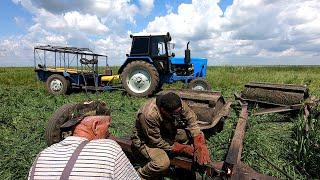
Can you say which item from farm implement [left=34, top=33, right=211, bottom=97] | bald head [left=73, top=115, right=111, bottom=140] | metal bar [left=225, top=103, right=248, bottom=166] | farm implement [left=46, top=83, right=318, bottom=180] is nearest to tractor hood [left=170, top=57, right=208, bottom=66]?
farm implement [left=34, top=33, right=211, bottom=97]

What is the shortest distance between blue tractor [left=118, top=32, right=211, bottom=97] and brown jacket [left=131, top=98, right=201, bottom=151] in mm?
7328

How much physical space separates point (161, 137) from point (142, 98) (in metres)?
7.41

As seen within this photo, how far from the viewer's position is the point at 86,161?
2.10 meters

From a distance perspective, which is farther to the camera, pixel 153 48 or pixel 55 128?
pixel 153 48

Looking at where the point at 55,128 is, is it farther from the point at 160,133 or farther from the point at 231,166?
the point at 231,166

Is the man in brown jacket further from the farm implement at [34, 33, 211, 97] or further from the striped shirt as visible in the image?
the farm implement at [34, 33, 211, 97]

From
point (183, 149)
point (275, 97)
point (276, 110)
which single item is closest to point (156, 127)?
point (183, 149)

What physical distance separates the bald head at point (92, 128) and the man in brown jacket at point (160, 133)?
1.25m

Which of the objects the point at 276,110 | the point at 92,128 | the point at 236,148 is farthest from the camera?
the point at 276,110

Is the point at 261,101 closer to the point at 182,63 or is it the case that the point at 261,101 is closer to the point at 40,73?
the point at 182,63

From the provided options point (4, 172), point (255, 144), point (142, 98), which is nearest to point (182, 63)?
point (142, 98)

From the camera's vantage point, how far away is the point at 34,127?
267 inches

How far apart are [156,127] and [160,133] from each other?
32 centimetres

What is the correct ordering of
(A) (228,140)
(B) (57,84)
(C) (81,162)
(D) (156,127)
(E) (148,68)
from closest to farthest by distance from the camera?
1. (C) (81,162)
2. (D) (156,127)
3. (A) (228,140)
4. (E) (148,68)
5. (B) (57,84)
